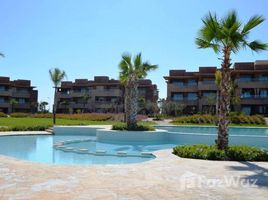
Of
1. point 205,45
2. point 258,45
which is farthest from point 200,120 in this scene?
point 258,45

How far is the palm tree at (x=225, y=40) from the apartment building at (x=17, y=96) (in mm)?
60013

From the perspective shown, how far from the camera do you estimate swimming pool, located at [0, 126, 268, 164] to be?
1409 cm

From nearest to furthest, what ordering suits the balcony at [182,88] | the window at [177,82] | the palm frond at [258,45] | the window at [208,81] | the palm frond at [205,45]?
the palm frond at [258,45]
the palm frond at [205,45]
the window at [208,81]
the balcony at [182,88]
the window at [177,82]

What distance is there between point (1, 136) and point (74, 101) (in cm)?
4821

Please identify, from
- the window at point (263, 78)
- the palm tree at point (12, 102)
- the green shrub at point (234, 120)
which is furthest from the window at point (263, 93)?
the palm tree at point (12, 102)

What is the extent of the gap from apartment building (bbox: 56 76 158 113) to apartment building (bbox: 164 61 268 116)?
7438mm

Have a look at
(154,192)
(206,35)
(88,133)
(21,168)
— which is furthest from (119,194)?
(88,133)

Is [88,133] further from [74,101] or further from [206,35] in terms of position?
[74,101]

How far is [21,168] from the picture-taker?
9703 millimetres

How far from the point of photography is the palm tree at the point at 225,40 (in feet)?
39.8

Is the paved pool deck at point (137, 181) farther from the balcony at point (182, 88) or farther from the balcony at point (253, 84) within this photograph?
the balcony at point (182, 88)

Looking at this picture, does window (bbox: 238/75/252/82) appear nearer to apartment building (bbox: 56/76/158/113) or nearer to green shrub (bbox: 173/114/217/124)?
green shrub (bbox: 173/114/217/124)

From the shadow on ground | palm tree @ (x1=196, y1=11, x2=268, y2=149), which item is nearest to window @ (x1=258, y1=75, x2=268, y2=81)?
palm tree @ (x1=196, y1=11, x2=268, y2=149)

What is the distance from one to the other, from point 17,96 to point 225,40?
207 feet
